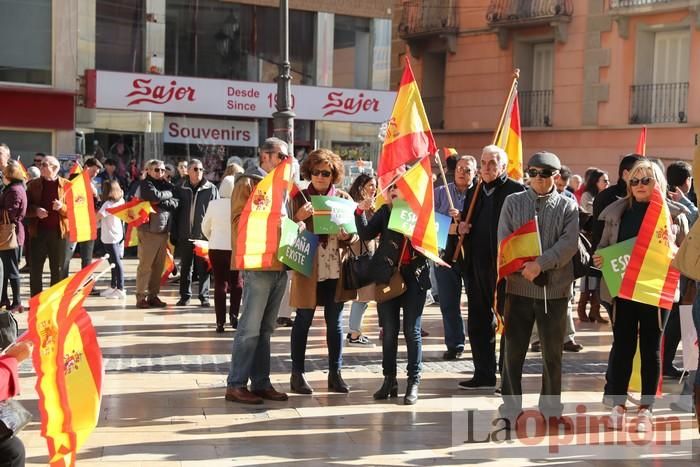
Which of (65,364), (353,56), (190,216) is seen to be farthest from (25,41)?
(65,364)

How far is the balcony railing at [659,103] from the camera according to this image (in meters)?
26.1

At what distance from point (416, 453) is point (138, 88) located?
1822cm

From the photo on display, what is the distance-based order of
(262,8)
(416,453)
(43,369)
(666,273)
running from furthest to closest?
(262,8), (666,273), (416,453), (43,369)

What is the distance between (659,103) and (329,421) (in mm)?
20850

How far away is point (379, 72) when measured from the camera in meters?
27.4

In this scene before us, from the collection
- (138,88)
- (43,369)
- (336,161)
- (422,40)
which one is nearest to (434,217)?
(336,161)

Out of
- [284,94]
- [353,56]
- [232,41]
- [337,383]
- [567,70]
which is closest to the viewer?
[337,383]

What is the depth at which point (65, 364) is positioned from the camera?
16.7ft

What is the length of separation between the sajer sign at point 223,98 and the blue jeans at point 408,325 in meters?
16.1

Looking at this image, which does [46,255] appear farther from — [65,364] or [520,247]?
[65,364]

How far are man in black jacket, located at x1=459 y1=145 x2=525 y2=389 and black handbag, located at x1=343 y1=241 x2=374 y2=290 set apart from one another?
94 centimetres

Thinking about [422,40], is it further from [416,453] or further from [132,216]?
[416,453]

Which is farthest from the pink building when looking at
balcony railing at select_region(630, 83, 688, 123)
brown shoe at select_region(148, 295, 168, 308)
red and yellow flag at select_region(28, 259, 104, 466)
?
red and yellow flag at select_region(28, 259, 104, 466)

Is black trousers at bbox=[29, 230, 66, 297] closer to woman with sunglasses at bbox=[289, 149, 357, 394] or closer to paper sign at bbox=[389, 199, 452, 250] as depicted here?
woman with sunglasses at bbox=[289, 149, 357, 394]
